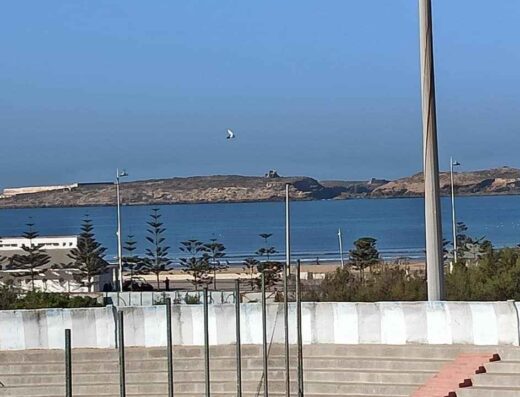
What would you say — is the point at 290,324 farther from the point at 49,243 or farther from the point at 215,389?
the point at 49,243

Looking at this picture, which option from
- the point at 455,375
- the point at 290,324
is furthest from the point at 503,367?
the point at 290,324

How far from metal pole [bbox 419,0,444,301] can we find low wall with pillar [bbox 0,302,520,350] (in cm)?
56

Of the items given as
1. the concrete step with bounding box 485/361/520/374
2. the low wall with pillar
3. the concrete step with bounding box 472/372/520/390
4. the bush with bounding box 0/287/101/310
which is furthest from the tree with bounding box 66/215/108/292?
the concrete step with bounding box 472/372/520/390

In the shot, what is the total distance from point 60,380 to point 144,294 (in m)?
10.1

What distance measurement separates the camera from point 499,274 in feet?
85.3

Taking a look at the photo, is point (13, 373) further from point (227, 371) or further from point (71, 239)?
point (71, 239)

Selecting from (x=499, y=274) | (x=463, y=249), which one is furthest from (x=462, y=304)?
(x=463, y=249)

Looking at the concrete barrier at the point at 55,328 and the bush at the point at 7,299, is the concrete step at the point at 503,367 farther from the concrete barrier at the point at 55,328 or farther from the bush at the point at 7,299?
the bush at the point at 7,299

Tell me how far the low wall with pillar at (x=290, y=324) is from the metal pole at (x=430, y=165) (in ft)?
1.83

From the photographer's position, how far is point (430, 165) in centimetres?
2189

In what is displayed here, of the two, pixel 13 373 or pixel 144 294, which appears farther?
pixel 144 294

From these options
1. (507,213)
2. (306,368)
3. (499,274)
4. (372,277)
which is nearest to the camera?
(306,368)

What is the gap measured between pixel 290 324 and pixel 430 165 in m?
3.57

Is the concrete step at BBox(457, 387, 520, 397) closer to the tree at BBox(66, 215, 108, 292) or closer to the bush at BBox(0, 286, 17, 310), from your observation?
the bush at BBox(0, 286, 17, 310)
